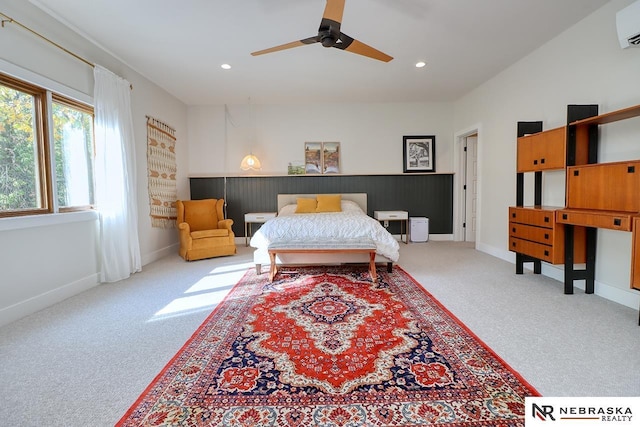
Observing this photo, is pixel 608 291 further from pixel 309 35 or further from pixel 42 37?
pixel 42 37

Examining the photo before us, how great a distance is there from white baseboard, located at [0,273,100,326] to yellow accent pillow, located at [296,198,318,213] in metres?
3.05

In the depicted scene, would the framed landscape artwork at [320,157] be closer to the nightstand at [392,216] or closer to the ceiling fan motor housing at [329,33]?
the nightstand at [392,216]

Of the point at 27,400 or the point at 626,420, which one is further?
the point at 27,400

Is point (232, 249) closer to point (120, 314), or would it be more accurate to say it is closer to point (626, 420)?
point (120, 314)

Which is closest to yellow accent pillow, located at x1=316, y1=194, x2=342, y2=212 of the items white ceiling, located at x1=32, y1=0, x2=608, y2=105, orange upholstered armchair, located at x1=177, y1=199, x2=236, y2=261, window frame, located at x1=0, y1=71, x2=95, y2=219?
orange upholstered armchair, located at x1=177, y1=199, x2=236, y2=261

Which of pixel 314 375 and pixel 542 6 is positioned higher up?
pixel 542 6

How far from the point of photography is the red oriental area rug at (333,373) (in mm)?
1392

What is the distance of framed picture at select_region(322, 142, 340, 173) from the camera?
595 centimetres

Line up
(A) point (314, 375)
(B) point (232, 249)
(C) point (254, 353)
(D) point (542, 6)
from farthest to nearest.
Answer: (B) point (232, 249) < (D) point (542, 6) < (C) point (254, 353) < (A) point (314, 375)

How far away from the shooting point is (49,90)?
2857 millimetres

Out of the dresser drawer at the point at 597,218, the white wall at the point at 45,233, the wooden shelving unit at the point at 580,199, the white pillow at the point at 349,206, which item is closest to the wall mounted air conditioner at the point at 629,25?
the wooden shelving unit at the point at 580,199

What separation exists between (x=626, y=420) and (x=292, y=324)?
6.32ft

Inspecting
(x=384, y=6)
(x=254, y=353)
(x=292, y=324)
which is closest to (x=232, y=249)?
(x=292, y=324)

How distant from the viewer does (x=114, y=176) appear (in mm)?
3543
